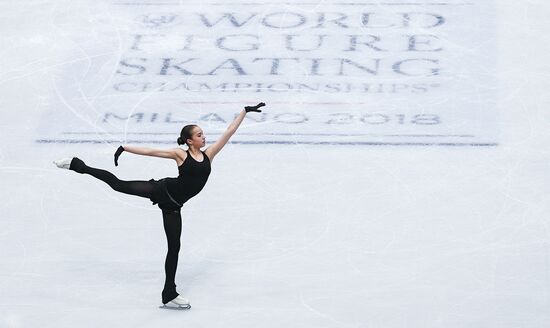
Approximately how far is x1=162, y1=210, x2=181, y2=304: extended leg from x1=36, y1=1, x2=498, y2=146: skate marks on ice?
8.69 feet

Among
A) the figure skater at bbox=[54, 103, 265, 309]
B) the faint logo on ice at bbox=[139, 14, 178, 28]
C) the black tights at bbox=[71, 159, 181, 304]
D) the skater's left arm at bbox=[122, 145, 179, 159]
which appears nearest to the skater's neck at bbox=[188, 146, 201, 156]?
the figure skater at bbox=[54, 103, 265, 309]

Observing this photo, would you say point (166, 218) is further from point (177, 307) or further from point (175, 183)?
point (177, 307)

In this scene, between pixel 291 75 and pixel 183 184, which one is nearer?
pixel 183 184

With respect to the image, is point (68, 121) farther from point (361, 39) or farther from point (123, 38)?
point (361, 39)

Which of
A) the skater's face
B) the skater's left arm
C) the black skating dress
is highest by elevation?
the skater's face

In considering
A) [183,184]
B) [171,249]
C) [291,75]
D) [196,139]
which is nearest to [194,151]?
[196,139]

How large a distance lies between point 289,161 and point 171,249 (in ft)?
7.80

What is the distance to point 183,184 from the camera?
9984 millimetres

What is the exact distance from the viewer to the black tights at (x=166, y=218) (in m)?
10.1

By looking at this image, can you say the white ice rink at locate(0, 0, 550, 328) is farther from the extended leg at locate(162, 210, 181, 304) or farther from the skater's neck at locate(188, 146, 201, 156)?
the skater's neck at locate(188, 146, 201, 156)

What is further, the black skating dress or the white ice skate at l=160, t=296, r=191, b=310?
the white ice skate at l=160, t=296, r=191, b=310

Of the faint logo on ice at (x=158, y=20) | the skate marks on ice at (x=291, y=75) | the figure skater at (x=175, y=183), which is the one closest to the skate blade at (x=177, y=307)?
the figure skater at (x=175, y=183)

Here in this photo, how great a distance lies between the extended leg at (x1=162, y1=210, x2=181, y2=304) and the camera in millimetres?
10094

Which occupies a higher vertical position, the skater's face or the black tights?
the skater's face
